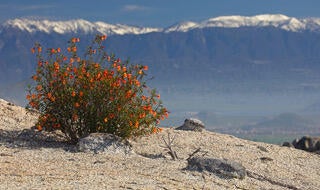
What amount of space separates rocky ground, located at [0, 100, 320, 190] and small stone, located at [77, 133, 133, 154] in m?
0.19

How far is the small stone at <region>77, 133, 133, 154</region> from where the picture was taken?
744 inches

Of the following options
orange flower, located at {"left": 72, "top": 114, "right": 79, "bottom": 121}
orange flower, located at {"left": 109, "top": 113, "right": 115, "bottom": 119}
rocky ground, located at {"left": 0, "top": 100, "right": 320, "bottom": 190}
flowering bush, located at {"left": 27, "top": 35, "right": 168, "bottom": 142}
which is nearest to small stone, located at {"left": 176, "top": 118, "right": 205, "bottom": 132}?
rocky ground, located at {"left": 0, "top": 100, "right": 320, "bottom": 190}

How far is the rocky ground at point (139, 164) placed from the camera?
49.2ft

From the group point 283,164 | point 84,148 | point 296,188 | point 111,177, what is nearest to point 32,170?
point 111,177

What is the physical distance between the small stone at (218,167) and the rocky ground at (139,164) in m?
0.14

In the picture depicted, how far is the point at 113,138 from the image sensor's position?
63.3 ft

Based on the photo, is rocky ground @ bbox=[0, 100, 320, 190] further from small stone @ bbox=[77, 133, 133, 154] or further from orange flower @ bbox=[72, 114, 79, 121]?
orange flower @ bbox=[72, 114, 79, 121]

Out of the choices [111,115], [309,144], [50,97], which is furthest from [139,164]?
[309,144]

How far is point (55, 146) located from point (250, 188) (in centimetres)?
612

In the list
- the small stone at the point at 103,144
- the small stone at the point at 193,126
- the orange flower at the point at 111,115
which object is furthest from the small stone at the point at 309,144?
the small stone at the point at 103,144

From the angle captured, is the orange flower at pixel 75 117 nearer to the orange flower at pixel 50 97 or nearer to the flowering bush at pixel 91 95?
the flowering bush at pixel 91 95

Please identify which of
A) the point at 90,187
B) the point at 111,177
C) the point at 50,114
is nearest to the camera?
the point at 90,187

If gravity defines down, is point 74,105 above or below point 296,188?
above

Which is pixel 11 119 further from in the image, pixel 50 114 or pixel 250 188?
pixel 250 188
